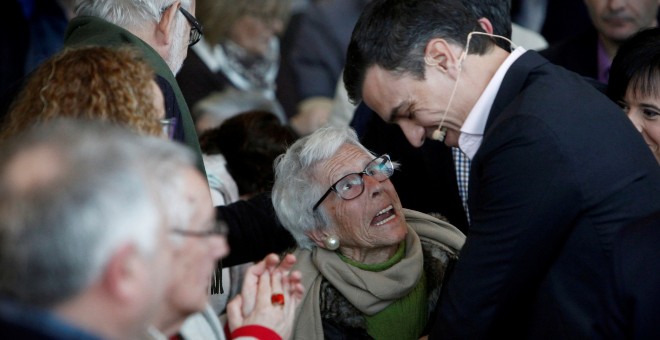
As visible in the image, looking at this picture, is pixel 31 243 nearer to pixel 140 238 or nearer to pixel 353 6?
pixel 140 238

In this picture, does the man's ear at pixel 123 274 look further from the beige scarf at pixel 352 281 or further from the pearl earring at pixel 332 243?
the pearl earring at pixel 332 243

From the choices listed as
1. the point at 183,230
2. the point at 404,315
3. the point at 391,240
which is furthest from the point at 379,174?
the point at 183,230

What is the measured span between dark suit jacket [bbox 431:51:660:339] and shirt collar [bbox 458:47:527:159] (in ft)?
0.16

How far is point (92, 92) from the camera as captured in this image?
2316mm

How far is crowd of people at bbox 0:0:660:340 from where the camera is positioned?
1.68 meters

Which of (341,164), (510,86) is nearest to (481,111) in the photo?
(510,86)

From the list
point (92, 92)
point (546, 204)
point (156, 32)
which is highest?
point (92, 92)

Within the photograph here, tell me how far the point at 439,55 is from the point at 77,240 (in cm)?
128

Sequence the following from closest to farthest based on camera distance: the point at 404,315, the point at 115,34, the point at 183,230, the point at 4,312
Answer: the point at 4,312 → the point at 183,230 → the point at 115,34 → the point at 404,315

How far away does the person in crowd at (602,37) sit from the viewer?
4488mm

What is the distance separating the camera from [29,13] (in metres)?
5.40

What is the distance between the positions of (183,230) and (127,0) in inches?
53.4

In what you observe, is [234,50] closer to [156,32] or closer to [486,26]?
[156,32]

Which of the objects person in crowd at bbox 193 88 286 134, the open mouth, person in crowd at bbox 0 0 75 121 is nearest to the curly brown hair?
the open mouth
